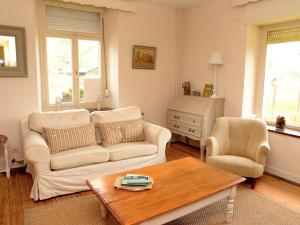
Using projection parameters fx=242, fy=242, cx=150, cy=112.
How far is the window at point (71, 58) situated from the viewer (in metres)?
3.94

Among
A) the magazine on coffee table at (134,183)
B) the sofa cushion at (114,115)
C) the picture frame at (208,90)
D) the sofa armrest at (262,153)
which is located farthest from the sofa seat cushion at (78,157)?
the picture frame at (208,90)

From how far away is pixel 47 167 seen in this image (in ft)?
8.57

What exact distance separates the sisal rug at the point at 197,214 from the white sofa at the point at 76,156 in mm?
217

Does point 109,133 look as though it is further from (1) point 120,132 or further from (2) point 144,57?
(2) point 144,57

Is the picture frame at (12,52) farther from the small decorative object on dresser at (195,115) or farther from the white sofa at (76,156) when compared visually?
the small decorative object on dresser at (195,115)

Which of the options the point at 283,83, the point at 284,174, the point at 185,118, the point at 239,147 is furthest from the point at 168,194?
the point at 283,83

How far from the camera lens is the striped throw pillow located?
2.85 m

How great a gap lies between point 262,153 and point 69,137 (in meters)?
2.35

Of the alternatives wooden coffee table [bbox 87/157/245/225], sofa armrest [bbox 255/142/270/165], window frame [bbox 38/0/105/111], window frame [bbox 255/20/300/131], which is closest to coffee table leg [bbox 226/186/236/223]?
A: wooden coffee table [bbox 87/157/245/225]

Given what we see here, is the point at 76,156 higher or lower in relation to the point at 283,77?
lower

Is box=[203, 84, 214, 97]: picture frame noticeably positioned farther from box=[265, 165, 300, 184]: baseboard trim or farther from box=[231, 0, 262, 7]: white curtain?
box=[265, 165, 300, 184]: baseboard trim

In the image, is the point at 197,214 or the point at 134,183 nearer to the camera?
the point at 134,183

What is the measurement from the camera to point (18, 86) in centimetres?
334

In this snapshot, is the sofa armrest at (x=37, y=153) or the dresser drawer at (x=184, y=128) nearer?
the sofa armrest at (x=37, y=153)
